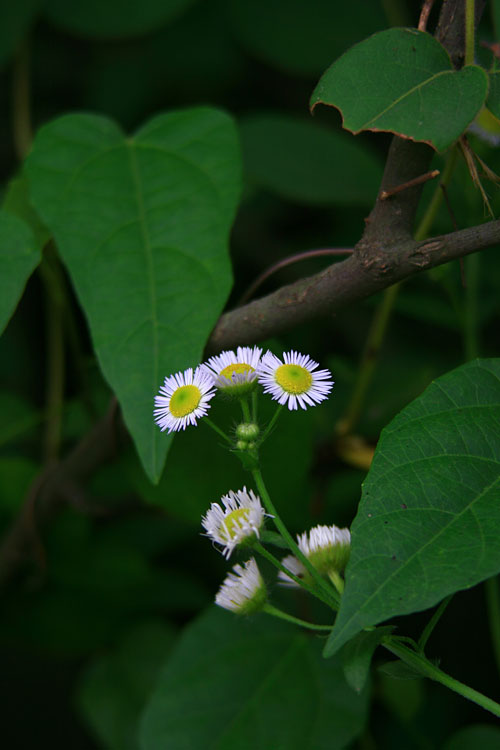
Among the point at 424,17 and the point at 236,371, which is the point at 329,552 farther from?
the point at 424,17

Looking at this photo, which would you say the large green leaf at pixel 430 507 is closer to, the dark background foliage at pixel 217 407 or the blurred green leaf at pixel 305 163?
the dark background foliage at pixel 217 407

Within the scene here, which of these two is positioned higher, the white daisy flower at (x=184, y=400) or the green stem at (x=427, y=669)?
the white daisy flower at (x=184, y=400)

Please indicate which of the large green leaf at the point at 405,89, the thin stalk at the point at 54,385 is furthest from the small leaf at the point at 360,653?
the thin stalk at the point at 54,385

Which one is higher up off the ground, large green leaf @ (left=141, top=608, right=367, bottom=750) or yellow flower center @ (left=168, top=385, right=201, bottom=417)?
yellow flower center @ (left=168, top=385, right=201, bottom=417)

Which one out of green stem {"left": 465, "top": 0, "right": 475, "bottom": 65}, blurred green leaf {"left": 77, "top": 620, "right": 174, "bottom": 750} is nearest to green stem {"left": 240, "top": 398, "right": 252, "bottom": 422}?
green stem {"left": 465, "top": 0, "right": 475, "bottom": 65}

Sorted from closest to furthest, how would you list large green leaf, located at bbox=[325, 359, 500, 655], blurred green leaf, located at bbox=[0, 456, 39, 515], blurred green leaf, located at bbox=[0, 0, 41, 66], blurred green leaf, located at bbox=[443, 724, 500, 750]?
large green leaf, located at bbox=[325, 359, 500, 655]
blurred green leaf, located at bbox=[443, 724, 500, 750]
blurred green leaf, located at bbox=[0, 456, 39, 515]
blurred green leaf, located at bbox=[0, 0, 41, 66]

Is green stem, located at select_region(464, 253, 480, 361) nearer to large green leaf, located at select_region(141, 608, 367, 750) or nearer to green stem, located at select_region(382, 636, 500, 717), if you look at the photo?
large green leaf, located at select_region(141, 608, 367, 750)
